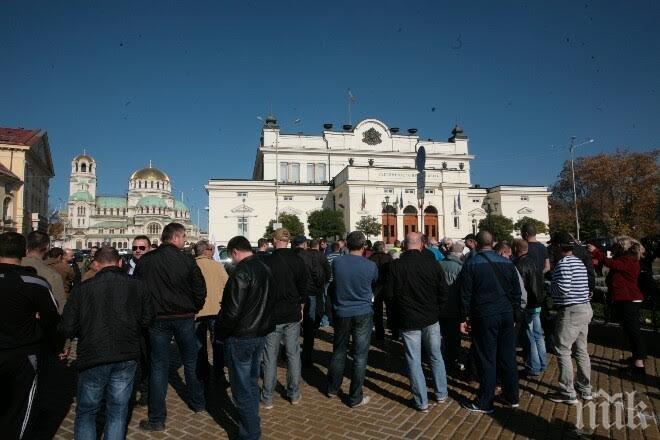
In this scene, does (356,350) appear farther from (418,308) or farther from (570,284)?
(570,284)

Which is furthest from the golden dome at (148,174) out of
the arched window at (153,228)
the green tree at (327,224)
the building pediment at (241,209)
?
the green tree at (327,224)

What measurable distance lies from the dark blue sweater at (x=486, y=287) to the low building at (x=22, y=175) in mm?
47243

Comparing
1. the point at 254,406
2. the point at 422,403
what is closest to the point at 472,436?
the point at 422,403

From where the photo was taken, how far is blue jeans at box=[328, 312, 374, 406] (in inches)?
194

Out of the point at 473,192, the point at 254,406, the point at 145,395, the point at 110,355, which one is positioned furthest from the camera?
the point at 473,192

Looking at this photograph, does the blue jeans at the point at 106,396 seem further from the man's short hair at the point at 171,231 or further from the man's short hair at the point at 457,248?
the man's short hair at the point at 457,248

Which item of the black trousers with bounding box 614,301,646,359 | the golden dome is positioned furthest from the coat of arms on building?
the golden dome

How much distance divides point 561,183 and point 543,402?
54081 millimetres

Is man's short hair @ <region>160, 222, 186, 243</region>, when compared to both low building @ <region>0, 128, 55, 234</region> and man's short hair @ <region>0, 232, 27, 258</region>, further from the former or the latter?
low building @ <region>0, 128, 55, 234</region>

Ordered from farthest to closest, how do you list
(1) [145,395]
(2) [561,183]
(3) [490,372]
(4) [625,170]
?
(2) [561,183] < (4) [625,170] < (1) [145,395] < (3) [490,372]

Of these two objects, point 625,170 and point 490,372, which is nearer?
point 490,372

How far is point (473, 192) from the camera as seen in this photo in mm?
57531

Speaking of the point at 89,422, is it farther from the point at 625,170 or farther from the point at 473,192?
the point at 473,192

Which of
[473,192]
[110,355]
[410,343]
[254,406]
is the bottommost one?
[254,406]
